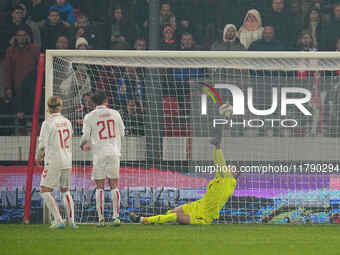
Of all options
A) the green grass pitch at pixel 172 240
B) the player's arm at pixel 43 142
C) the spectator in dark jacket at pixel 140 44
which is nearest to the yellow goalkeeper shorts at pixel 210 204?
the green grass pitch at pixel 172 240

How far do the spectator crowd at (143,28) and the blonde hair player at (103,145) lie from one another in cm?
224

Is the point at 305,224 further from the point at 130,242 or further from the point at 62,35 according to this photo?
the point at 62,35

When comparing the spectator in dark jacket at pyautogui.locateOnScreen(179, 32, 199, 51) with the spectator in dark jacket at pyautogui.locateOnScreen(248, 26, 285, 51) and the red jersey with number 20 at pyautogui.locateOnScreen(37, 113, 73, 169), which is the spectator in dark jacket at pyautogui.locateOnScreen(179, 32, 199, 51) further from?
the red jersey with number 20 at pyautogui.locateOnScreen(37, 113, 73, 169)

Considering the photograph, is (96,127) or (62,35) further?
(62,35)

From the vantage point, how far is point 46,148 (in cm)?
1012

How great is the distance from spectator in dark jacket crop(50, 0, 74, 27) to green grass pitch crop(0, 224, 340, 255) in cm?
434

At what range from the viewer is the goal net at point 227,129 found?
10953 mm

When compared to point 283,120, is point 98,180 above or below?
below

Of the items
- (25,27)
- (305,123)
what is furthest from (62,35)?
(305,123)

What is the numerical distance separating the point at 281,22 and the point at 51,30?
12.5ft

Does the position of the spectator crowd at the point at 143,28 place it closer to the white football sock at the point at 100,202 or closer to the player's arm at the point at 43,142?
the player's arm at the point at 43,142

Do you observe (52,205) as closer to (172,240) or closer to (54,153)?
(54,153)

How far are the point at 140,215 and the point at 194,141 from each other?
126 cm

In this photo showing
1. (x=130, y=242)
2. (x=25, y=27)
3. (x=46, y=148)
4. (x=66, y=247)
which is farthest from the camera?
(x=25, y=27)
